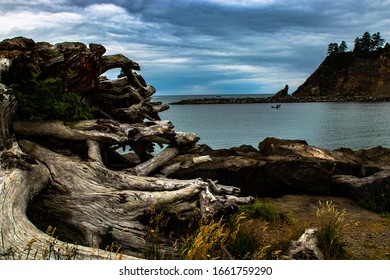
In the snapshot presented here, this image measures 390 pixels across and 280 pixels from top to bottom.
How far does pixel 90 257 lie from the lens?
6.21 metres

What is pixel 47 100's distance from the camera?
9.64m

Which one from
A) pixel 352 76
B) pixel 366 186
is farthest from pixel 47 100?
pixel 352 76

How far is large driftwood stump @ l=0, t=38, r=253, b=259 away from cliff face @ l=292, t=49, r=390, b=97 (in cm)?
9973

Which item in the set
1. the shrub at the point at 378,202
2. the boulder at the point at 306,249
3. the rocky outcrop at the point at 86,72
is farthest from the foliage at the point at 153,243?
the shrub at the point at 378,202

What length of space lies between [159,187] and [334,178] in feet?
24.1

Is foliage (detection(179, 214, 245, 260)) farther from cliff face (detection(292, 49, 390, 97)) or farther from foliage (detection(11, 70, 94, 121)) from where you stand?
cliff face (detection(292, 49, 390, 97))

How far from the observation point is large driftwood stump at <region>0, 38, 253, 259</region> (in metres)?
6.93

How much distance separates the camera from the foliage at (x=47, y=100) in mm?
9328

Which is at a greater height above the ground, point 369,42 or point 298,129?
point 369,42

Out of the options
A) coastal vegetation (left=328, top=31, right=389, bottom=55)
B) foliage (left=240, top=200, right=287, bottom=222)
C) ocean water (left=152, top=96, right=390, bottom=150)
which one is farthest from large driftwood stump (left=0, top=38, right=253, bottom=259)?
coastal vegetation (left=328, top=31, right=389, bottom=55)

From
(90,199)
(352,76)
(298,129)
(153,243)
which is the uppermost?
(352,76)

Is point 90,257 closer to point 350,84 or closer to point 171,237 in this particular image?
point 171,237

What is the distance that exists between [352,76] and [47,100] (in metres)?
144

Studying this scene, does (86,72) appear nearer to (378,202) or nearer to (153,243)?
(153,243)
